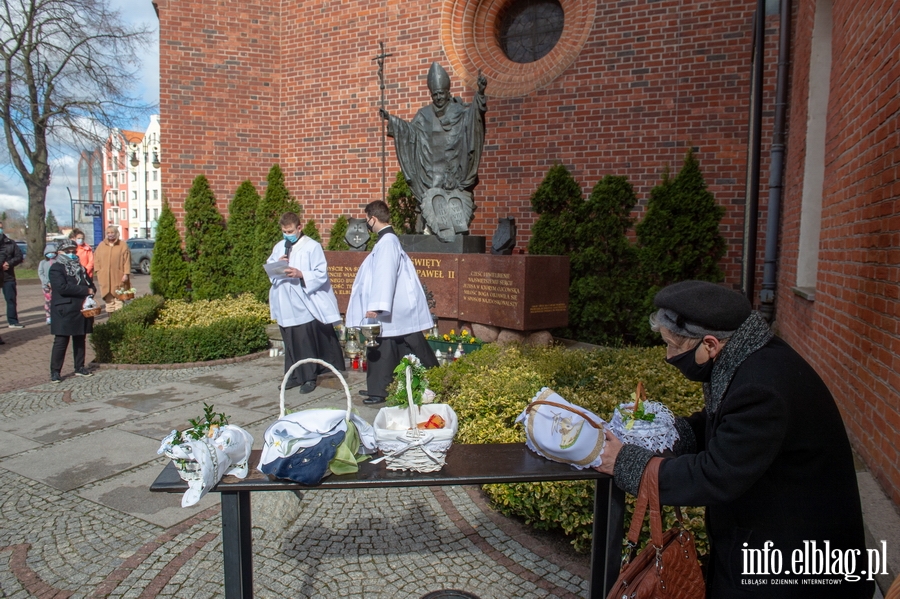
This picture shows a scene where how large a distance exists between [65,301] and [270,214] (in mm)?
5333

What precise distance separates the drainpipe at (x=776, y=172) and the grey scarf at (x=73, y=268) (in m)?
8.08

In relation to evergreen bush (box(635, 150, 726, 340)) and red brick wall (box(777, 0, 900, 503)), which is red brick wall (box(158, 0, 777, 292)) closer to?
evergreen bush (box(635, 150, 726, 340))

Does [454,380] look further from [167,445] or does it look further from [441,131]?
[441,131]

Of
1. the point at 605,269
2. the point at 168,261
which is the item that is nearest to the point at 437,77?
the point at 605,269

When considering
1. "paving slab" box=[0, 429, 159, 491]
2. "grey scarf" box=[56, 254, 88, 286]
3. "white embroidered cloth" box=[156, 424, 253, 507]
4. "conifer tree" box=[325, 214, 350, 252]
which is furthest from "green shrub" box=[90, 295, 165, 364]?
"white embroidered cloth" box=[156, 424, 253, 507]

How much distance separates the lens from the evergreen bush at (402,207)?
35.6 feet

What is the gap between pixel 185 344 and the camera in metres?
8.00

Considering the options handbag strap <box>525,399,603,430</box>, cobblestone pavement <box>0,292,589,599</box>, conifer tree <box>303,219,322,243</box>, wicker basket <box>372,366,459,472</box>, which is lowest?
cobblestone pavement <box>0,292,589,599</box>

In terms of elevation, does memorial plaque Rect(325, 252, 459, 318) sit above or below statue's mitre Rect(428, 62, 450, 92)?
below

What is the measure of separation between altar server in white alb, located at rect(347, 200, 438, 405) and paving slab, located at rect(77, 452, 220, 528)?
2.03 meters

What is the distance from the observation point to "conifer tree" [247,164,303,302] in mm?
11867

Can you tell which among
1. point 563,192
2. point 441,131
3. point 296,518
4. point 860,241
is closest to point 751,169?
point 563,192

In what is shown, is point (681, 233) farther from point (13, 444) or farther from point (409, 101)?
point (13, 444)

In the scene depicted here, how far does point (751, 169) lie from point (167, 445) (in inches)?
324
